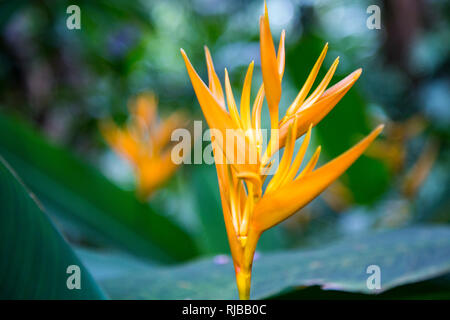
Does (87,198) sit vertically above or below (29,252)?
above

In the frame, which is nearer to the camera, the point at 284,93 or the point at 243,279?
the point at 243,279

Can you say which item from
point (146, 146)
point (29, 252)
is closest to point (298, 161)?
point (29, 252)

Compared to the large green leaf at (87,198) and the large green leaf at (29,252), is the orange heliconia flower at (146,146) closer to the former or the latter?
the large green leaf at (87,198)

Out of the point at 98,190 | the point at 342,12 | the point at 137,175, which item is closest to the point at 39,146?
the point at 98,190

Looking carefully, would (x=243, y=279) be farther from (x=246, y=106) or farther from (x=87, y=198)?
(x=87, y=198)

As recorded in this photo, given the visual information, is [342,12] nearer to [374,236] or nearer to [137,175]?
[137,175]
